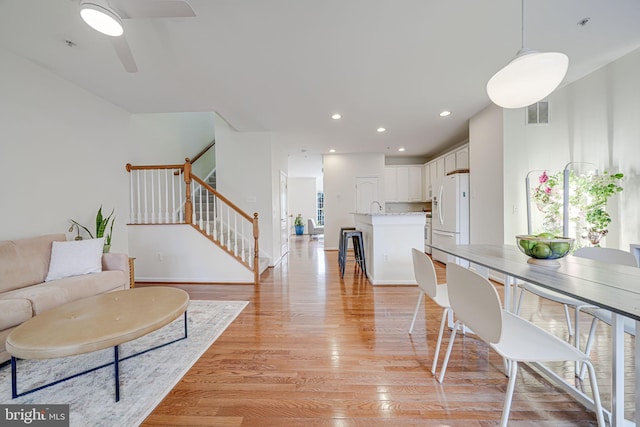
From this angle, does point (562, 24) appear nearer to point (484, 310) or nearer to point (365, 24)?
point (365, 24)

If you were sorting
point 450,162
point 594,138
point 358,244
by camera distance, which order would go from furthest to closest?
point 450,162, point 358,244, point 594,138

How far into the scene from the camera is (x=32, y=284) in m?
2.28

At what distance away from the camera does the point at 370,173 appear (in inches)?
266

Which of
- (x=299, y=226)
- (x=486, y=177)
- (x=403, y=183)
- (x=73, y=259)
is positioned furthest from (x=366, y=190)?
(x=73, y=259)

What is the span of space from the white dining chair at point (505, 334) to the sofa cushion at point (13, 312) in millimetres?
3129

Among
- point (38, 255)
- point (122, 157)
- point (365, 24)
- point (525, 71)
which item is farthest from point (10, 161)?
point (525, 71)

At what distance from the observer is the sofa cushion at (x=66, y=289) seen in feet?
6.39

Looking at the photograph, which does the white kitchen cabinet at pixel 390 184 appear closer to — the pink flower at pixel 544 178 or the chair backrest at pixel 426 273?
the pink flower at pixel 544 178

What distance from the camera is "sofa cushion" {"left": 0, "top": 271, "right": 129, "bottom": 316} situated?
6.39 ft

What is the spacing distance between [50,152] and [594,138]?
6.54 meters

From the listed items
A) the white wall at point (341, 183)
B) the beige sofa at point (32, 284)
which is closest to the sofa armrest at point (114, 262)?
the beige sofa at point (32, 284)

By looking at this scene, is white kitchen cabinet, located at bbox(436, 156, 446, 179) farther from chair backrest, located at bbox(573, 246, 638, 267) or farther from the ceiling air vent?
chair backrest, located at bbox(573, 246, 638, 267)

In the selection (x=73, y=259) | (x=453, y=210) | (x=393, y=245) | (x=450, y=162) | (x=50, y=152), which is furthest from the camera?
(x=450, y=162)

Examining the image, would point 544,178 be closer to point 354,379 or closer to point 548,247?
point 548,247
